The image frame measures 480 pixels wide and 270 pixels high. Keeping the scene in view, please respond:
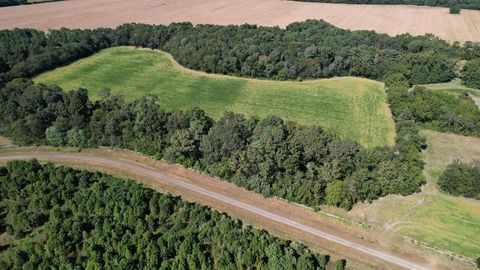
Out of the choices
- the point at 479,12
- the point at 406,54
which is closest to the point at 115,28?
the point at 406,54

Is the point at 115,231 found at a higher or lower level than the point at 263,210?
higher

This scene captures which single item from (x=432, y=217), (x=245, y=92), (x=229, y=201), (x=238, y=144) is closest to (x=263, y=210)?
(x=229, y=201)

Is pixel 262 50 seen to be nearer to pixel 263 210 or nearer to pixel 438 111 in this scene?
pixel 438 111

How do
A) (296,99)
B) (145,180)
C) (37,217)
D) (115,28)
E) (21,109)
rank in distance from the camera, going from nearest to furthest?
1. (37,217)
2. (145,180)
3. (21,109)
4. (296,99)
5. (115,28)

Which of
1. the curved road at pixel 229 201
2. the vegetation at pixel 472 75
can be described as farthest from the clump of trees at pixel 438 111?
the curved road at pixel 229 201

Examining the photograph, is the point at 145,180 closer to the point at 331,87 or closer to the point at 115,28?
the point at 331,87

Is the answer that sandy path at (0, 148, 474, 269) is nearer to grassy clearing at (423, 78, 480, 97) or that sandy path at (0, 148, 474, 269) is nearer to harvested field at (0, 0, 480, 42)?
grassy clearing at (423, 78, 480, 97)

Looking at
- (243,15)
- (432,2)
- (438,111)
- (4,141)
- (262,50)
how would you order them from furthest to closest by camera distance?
(432,2) < (243,15) < (262,50) < (438,111) < (4,141)
